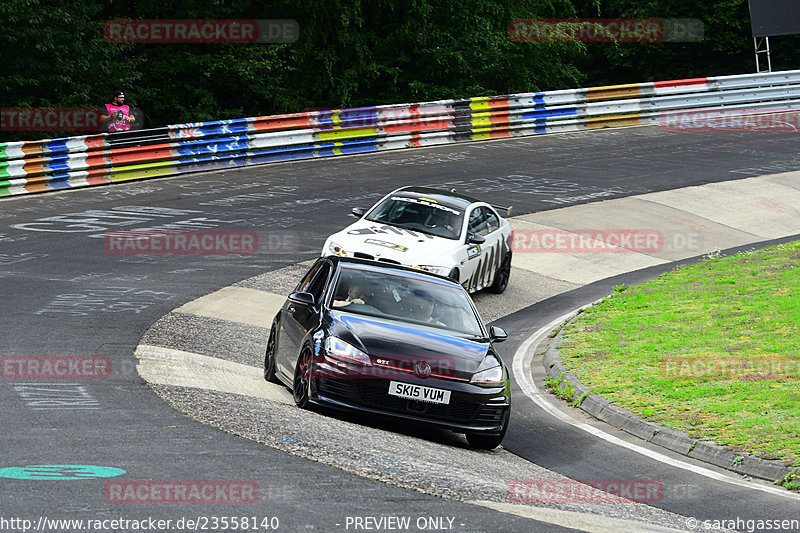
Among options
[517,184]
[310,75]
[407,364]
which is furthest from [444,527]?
[310,75]

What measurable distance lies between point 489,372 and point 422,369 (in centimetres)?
71

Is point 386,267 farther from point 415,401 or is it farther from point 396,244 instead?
point 396,244

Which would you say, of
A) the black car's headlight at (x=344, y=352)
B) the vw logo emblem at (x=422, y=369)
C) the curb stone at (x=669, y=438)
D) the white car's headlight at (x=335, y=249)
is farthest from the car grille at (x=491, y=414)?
the white car's headlight at (x=335, y=249)

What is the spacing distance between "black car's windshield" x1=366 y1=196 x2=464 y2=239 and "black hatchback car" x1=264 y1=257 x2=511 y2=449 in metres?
5.78

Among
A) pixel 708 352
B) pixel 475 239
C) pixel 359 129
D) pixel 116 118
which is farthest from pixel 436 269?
pixel 359 129

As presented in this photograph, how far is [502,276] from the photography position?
60.8ft

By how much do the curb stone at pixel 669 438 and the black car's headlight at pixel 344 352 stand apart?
3149mm

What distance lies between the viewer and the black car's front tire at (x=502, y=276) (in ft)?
60.2

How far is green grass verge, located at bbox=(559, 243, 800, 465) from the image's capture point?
10781mm

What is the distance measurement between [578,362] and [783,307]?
3745mm

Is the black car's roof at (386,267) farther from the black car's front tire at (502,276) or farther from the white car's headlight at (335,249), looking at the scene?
the black car's front tire at (502,276)

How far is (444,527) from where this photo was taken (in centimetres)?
694

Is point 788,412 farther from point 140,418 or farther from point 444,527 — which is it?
point 140,418

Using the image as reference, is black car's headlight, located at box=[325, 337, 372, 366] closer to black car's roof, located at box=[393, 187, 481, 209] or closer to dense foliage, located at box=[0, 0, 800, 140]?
black car's roof, located at box=[393, 187, 481, 209]
